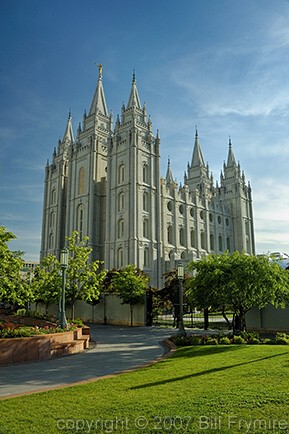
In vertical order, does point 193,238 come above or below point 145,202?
below

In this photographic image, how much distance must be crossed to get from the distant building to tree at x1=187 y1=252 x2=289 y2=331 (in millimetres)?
30118

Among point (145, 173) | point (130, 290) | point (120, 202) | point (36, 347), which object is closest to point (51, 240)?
point (120, 202)

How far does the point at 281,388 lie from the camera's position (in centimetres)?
616

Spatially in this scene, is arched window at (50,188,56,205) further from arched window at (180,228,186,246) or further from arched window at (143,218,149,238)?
arched window at (180,228,186,246)

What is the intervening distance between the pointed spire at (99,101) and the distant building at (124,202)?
164 mm

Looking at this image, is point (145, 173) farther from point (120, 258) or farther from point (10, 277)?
point (10, 277)

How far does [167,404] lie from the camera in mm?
5453

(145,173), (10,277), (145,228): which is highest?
(145,173)

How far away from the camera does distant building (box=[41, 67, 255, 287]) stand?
4841cm

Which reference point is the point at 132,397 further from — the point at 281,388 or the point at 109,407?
the point at 281,388

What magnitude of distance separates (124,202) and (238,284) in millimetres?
35414

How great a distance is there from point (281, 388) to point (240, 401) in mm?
1122

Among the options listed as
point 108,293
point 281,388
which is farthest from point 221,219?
point 281,388

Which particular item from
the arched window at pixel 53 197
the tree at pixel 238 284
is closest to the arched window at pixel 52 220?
the arched window at pixel 53 197
